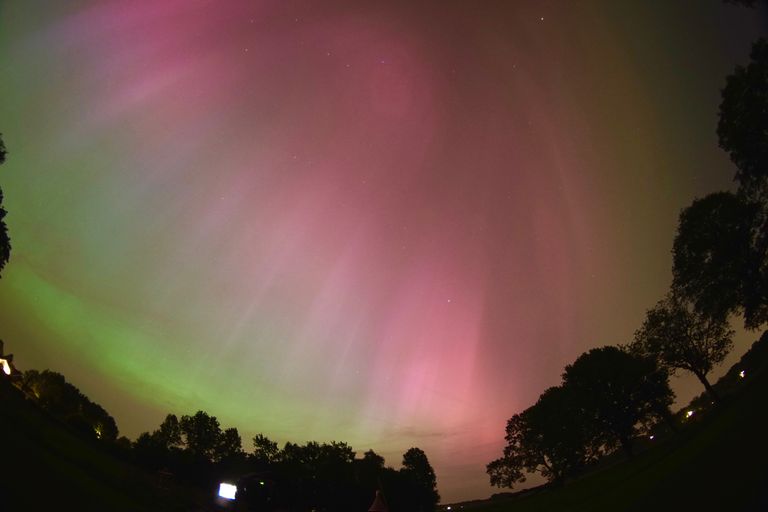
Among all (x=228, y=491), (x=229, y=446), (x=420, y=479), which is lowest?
(x=228, y=491)

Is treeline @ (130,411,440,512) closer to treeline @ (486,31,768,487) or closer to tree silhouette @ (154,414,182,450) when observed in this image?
tree silhouette @ (154,414,182,450)

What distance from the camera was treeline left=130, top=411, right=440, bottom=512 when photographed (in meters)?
101

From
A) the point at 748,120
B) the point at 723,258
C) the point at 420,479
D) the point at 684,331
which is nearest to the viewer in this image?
the point at 748,120

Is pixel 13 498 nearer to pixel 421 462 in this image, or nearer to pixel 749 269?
pixel 749 269

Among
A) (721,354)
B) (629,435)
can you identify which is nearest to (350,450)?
(629,435)

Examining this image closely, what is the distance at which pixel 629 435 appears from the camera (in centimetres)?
5350

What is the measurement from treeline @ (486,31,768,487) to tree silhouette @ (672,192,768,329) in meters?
0.07

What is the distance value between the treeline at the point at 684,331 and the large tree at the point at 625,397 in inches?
5.0

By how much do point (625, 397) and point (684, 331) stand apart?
11.7 m

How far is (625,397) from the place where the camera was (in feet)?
171

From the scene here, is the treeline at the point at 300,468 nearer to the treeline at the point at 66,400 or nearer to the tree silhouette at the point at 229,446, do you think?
the tree silhouette at the point at 229,446

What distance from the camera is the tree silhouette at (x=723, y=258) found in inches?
1192

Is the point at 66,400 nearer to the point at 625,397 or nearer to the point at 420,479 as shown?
the point at 420,479

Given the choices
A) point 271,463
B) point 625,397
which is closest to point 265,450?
point 271,463
